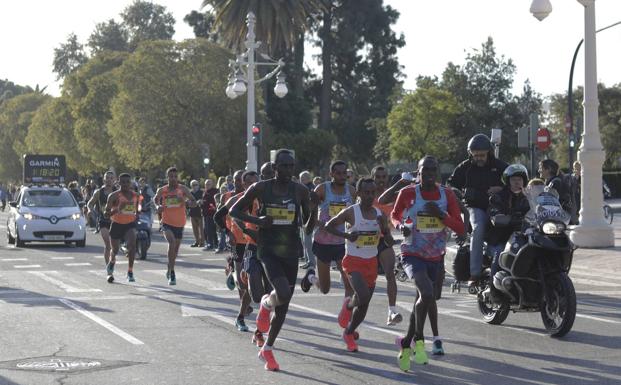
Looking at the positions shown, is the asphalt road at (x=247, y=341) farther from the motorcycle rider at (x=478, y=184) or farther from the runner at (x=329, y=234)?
the motorcycle rider at (x=478, y=184)

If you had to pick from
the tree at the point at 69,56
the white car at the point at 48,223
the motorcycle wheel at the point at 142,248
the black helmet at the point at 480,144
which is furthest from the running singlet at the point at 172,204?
the tree at the point at 69,56

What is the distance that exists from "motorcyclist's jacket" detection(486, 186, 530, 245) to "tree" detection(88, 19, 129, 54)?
9210 centimetres

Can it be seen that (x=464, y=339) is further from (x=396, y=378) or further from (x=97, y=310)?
(x=97, y=310)

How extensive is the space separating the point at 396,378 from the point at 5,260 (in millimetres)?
16963

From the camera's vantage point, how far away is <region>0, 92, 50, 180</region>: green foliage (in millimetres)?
102938

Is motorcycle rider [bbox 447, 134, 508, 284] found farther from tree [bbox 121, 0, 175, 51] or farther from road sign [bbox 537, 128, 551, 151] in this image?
tree [bbox 121, 0, 175, 51]

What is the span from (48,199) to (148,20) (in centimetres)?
7250

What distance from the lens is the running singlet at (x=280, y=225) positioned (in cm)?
966

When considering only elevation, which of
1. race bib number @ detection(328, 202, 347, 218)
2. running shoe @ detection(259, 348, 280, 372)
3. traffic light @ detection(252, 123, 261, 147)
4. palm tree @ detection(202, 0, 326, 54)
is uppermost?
palm tree @ detection(202, 0, 326, 54)

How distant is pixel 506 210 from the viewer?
11.7 metres

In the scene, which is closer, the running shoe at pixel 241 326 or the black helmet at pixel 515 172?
the black helmet at pixel 515 172

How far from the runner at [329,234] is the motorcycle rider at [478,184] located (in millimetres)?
1274

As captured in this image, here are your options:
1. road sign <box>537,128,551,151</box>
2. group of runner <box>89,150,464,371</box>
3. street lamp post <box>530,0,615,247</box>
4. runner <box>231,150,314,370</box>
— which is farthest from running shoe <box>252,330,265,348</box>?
road sign <box>537,128,551,151</box>

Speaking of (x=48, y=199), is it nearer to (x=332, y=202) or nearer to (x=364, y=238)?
(x=332, y=202)
